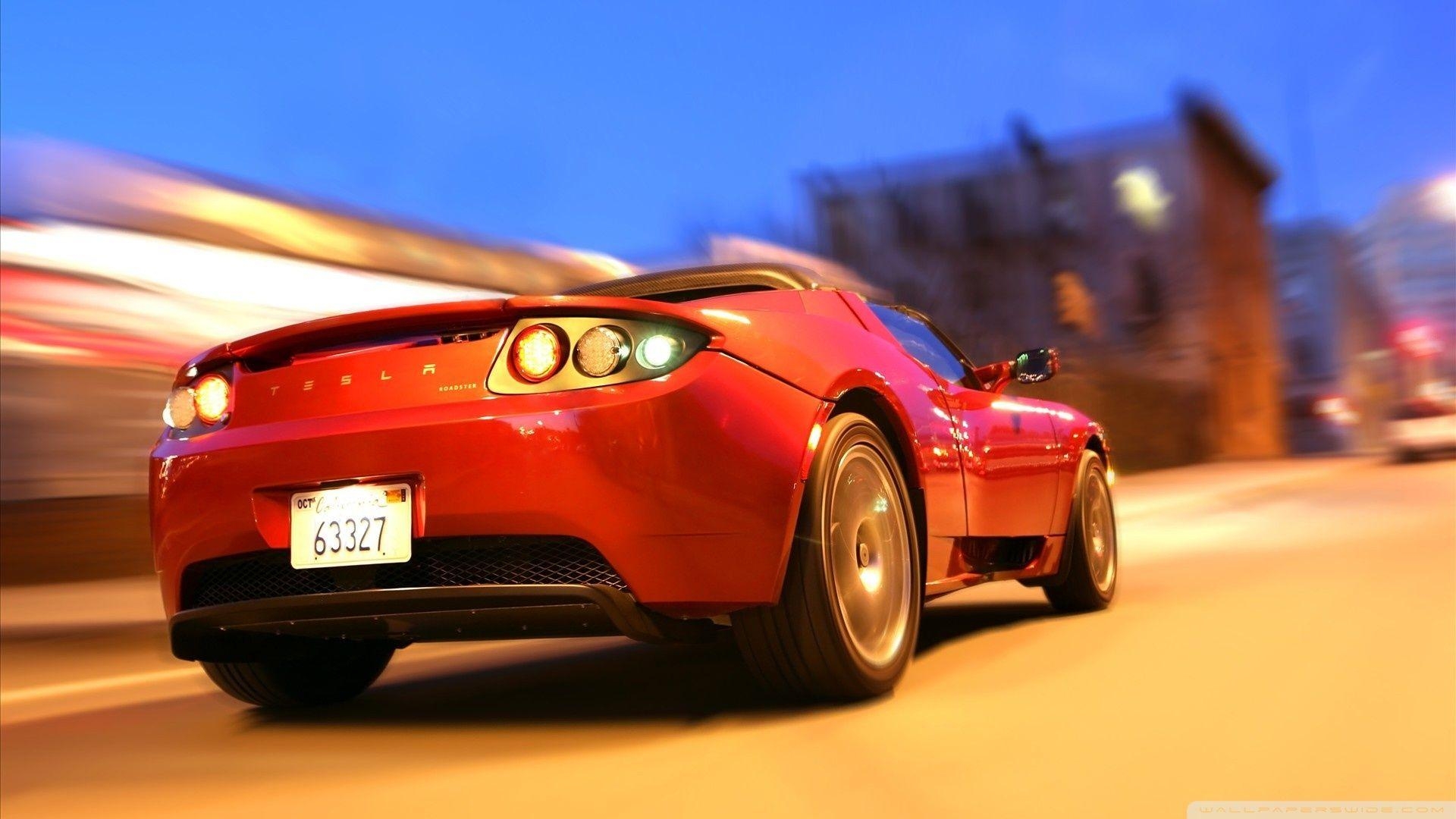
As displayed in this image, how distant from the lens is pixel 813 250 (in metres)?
33.5

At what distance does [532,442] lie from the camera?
129 inches

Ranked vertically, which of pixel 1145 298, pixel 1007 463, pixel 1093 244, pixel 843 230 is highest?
pixel 843 230

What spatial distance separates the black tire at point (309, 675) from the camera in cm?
426

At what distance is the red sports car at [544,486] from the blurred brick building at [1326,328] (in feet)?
206

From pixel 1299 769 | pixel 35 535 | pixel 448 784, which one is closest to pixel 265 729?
pixel 448 784

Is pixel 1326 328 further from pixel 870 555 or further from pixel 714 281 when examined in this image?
pixel 870 555

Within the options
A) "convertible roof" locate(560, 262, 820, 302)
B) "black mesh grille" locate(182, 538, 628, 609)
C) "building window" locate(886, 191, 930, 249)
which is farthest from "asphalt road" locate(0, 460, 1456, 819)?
"building window" locate(886, 191, 930, 249)

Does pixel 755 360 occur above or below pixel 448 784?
above

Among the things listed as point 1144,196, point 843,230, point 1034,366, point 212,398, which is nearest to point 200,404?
point 212,398

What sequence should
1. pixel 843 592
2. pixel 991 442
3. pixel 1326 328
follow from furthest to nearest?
pixel 1326 328
pixel 991 442
pixel 843 592

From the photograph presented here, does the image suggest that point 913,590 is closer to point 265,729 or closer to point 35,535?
point 265,729

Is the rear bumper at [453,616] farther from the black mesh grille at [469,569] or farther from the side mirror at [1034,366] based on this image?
the side mirror at [1034,366]

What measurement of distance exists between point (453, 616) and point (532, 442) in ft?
1.58

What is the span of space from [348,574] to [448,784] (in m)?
0.61
